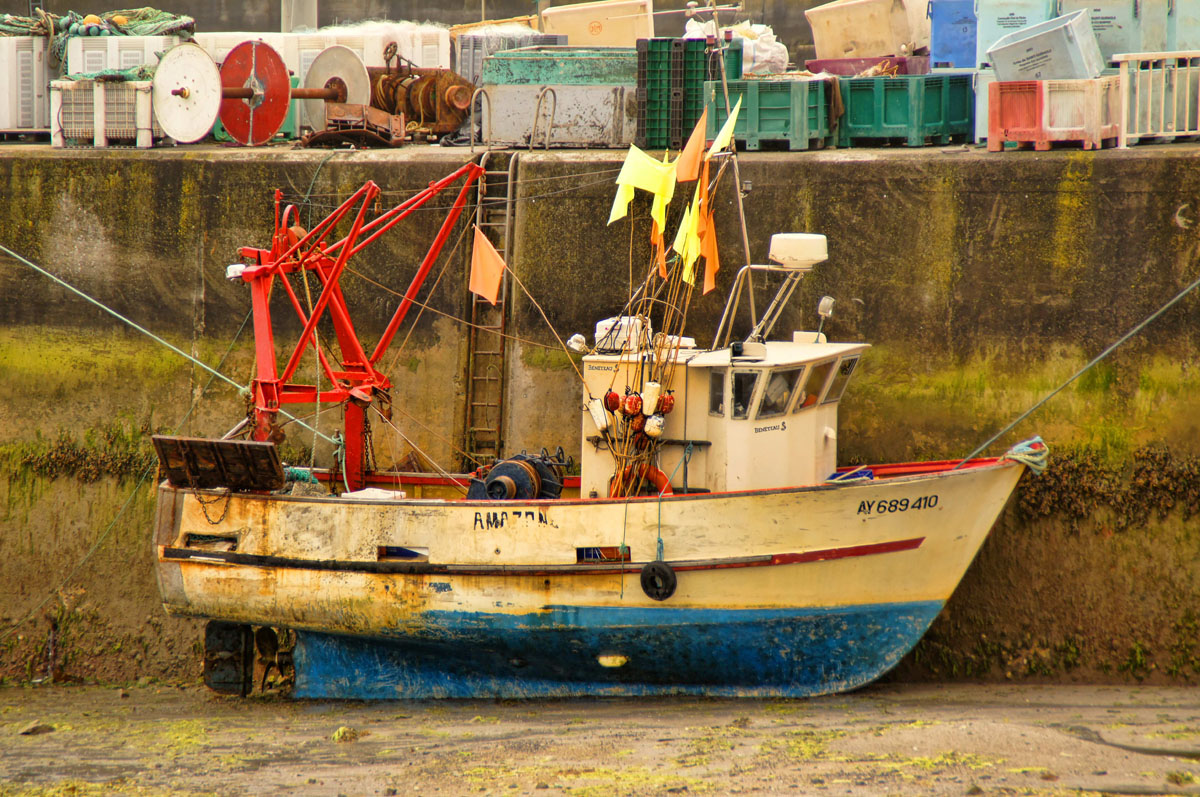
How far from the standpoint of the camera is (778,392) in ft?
24.9

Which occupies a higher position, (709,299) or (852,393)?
(709,299)

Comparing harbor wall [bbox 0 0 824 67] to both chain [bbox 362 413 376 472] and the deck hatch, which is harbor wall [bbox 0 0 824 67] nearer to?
chain [bbox 362 413 376 472]

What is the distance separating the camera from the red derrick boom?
8.33 metres

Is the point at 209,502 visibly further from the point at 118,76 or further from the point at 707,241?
the point at 118,76

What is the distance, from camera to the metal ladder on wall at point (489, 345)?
31.2ft

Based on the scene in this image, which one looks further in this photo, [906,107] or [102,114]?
[102,114]

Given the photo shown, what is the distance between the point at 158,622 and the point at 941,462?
6.36 m

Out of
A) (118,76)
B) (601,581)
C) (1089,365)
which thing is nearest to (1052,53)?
(1089,365)

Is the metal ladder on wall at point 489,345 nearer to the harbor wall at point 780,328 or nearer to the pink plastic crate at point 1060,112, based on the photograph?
the harbor wall at point 780,328

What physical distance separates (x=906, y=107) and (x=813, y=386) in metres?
3.34

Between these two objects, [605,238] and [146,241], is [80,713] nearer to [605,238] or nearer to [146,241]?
[146,241]

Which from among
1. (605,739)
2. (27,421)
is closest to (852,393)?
(605,739)

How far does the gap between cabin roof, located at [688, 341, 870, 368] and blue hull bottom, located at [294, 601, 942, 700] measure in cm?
Result: 158

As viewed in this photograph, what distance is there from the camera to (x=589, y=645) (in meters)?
7.89
